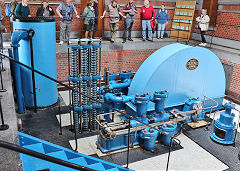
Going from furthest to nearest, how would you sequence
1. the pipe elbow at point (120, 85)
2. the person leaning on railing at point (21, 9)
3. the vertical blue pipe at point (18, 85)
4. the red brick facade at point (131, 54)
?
the red brick facade at point (131, 54)
the person leaning on railing at point (21, 9)
the pipe elbow at point (120, 85)
the vertical blue pipe at point (18, 85)

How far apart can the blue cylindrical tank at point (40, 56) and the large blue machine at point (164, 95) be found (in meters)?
1.76

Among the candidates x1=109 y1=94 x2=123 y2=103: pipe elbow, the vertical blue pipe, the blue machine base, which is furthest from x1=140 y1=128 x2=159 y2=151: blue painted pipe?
the vertical blue pipe

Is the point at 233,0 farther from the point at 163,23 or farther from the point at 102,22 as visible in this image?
the point at 102,22

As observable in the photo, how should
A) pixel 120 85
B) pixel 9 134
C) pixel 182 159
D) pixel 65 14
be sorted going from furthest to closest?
pixel 65 14 < pixel 120 85 < pixel 182 159 < pixel 9 134

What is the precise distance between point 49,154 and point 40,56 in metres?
4.05

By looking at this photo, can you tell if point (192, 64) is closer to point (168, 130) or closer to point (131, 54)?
point (168, 130)

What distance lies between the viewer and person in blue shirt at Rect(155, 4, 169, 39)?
10492mm

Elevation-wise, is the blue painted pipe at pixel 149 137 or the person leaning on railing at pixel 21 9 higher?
the person leaning on railing at pixel 21 9

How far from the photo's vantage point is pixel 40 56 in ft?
21.7

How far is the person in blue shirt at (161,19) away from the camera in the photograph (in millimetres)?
10492

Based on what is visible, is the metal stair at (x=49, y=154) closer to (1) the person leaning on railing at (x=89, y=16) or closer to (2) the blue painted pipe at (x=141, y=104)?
(2) the blue painted pipe at (x=141, y=104)

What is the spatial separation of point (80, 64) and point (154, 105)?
2.27 meters

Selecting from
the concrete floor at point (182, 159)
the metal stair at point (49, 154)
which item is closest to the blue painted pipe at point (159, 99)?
the concrete floor at point (182, 159)

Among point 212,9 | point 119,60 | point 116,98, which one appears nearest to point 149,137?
point 116,98
